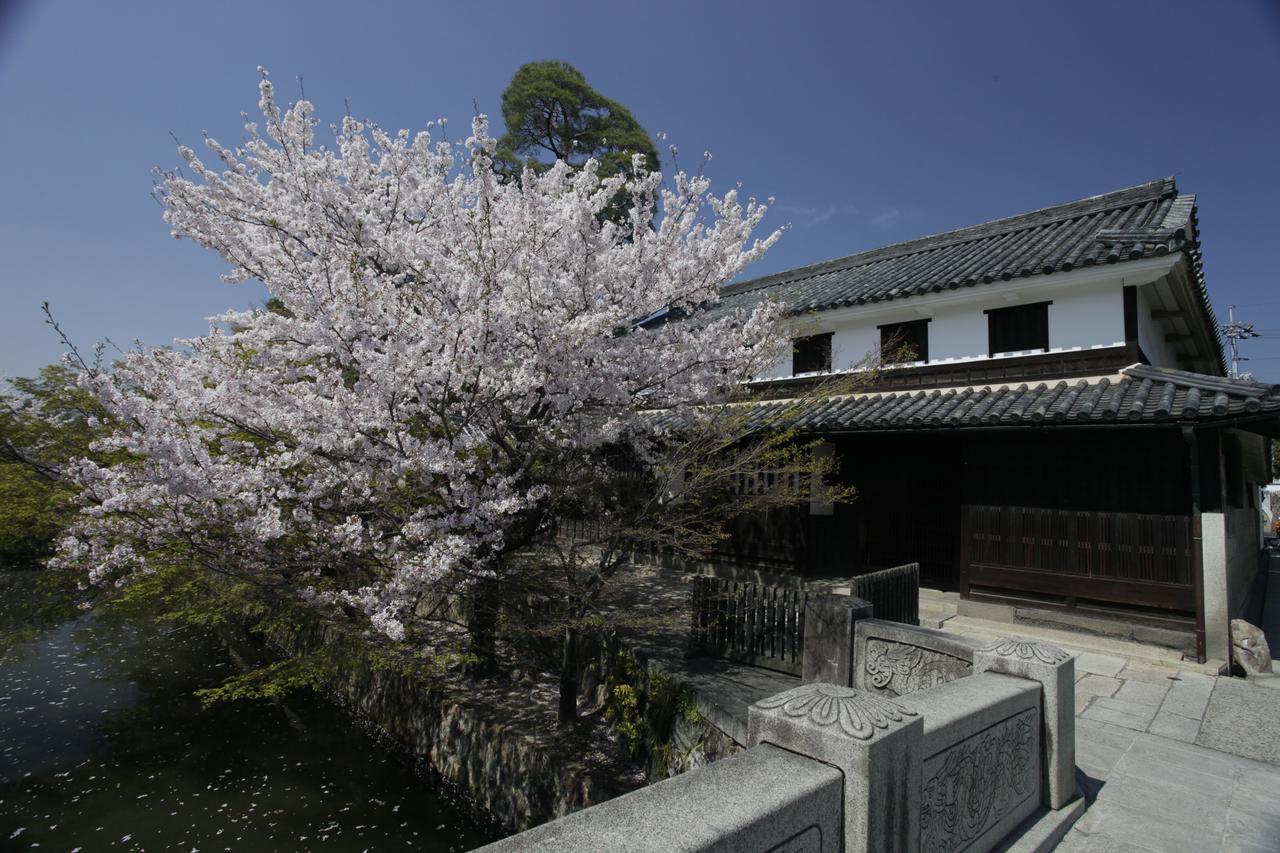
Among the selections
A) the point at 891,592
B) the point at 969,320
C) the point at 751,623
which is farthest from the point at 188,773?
the point at 969,320

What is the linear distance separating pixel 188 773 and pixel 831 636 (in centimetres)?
916

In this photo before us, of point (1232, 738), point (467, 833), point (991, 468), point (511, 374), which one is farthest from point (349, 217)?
point (1232, 738)

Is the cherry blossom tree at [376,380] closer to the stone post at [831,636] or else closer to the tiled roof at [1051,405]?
the stone post at [831,636]

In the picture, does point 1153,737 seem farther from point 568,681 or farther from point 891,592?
point 568,681

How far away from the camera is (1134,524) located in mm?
9516

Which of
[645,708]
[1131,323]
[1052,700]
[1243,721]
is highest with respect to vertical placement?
[1131,323]

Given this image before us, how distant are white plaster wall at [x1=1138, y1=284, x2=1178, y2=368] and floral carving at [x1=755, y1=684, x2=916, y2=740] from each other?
36.3 feet

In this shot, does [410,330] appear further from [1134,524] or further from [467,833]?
[1134,524]

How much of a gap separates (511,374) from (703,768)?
530 cm

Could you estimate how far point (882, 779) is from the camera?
9.99 feet

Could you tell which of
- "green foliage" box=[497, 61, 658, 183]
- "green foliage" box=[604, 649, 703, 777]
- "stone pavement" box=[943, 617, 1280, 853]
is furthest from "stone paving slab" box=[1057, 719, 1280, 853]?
"green foliage" box=[497, 61, 658, 183]

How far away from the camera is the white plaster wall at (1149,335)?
1131 cm

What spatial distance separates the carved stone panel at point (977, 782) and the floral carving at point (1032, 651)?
389 mm

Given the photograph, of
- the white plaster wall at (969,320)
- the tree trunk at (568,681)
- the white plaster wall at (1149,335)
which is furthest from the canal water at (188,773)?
the white plaster wall at (1149,335)
